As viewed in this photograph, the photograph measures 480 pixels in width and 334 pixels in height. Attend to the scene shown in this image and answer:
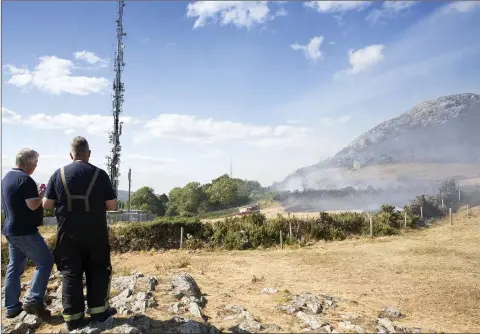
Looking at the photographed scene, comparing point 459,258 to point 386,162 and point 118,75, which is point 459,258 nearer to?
point 118,75

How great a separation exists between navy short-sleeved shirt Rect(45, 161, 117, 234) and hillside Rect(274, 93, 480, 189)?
94066 millimetres

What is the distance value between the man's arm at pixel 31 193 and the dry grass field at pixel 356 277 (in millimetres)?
1546

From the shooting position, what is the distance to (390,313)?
6.57 m

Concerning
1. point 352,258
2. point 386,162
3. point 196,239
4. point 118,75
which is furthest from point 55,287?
point 386,162

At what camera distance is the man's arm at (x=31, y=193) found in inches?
171

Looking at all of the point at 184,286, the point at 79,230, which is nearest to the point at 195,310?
the point at 184,286

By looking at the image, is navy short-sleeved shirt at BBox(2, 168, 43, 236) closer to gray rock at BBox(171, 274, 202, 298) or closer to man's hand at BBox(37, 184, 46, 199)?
man's hand at BBox(37, 184, 46, 199)

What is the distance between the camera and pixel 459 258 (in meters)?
13.5

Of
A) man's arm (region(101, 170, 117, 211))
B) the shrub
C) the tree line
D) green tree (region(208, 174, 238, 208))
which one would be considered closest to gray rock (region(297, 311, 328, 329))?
man's arm (region(101, 170, 117, 211))

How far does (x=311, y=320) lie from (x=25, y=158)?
4.74 m

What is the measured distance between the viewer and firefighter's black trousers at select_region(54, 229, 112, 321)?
4066 millimetres

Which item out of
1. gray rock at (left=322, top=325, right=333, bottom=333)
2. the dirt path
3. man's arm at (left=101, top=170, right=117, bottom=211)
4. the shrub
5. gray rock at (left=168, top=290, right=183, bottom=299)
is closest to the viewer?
man's arm at (left=101, top=170, right=117, bottom=211)

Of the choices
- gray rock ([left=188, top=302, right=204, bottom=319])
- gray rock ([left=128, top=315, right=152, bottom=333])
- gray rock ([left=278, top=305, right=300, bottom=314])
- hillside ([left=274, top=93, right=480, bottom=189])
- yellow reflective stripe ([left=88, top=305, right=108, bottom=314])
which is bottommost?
gray rock ([left=278, top=305, right=300, bottom=314])

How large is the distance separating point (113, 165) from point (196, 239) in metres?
25.4
